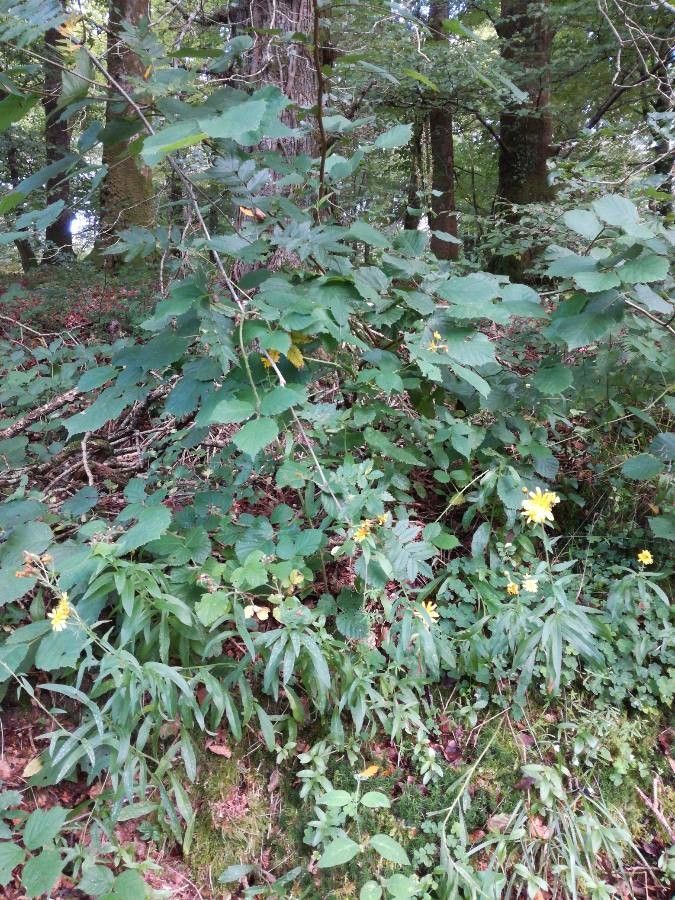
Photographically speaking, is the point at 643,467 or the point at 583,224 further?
the point at 643,467

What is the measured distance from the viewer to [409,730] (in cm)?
166

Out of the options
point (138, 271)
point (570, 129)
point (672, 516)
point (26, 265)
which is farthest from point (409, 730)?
point (26, 265)

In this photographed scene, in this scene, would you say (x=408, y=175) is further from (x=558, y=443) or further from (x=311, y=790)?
(x=311, y=790)

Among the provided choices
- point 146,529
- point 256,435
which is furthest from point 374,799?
point 256,435

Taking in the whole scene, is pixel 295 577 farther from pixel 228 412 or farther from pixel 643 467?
pixel 643 467

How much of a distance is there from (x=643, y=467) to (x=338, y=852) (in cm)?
162

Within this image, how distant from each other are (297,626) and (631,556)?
4.82 ft

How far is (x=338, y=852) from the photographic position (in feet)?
4.34

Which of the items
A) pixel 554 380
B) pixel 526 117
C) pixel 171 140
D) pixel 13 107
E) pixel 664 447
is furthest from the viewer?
pixel 526 117

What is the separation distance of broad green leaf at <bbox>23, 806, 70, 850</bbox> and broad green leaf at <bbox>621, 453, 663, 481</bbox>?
2.09m

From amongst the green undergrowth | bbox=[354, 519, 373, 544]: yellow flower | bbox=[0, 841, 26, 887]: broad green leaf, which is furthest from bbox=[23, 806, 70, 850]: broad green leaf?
bbox=[354, 519, 373, 544]: yellow flower

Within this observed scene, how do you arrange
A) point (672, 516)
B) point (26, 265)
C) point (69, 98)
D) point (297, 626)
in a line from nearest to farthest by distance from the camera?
point (69, 98) < point (297, 626) < point (672, 516) < point (26, 265)

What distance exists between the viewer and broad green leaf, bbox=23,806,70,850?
4.08 feet

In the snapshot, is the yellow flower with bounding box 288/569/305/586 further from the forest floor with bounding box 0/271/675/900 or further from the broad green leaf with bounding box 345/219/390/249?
the broad green leaf with bounding box 345/219/390/249
